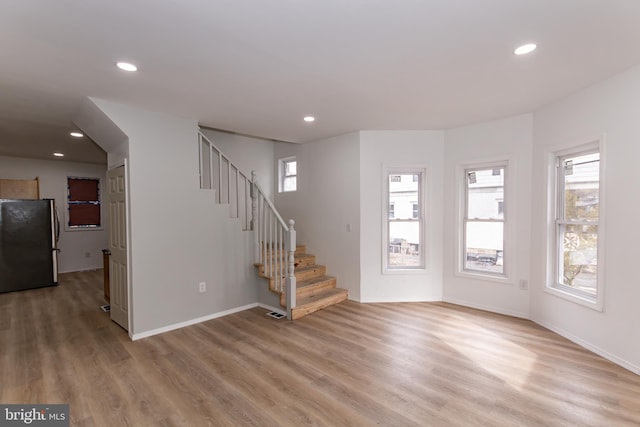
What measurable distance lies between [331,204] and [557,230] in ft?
9.70

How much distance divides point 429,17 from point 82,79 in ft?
9.31

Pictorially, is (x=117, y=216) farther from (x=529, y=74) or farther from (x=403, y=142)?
(x=529, y=74)

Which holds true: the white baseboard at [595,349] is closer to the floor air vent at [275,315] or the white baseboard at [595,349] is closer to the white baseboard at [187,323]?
the floor air vent at [275,315]

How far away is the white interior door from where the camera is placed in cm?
354

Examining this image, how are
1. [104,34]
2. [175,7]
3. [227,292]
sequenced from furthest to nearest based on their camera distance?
[227,292] → [104,34] → [175,7]

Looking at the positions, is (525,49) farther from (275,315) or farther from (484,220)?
(275,315)

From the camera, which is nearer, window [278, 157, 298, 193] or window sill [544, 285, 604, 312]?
window sill [544, 285, 604, 312]

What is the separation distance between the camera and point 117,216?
369 cm

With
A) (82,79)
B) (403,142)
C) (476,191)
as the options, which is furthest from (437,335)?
(82,79)

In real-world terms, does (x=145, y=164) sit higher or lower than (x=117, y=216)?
higher

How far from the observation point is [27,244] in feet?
18.2

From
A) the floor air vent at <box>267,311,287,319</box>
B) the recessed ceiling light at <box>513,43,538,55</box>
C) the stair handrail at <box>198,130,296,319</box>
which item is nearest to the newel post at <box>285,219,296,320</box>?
the stair handrail at <box>198,130,296,319</box>

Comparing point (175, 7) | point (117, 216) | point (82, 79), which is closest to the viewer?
point (175, 7)

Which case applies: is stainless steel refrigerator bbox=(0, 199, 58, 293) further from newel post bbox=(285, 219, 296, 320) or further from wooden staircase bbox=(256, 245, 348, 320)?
newel post bbox=(285, 219, 296, 320)
